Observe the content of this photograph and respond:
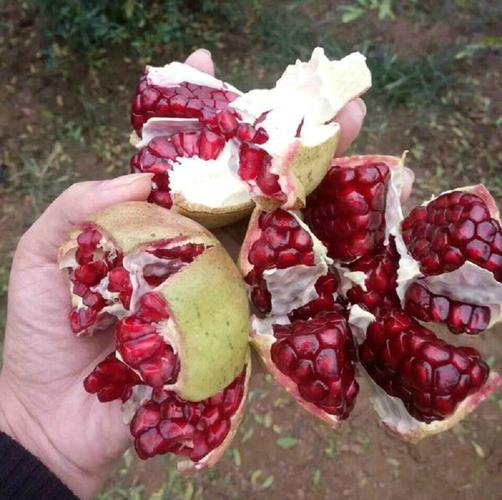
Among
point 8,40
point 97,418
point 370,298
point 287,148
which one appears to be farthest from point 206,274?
point 8,40

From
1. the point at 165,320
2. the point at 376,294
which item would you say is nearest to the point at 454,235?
the point at 376,294

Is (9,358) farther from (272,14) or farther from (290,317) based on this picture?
(272,14)

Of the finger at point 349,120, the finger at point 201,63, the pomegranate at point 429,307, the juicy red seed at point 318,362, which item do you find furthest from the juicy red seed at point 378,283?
the finger at point 201,63

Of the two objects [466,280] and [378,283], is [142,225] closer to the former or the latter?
[378,283]

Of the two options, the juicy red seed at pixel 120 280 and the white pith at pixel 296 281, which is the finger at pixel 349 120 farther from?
the juicy red seed at pixel 120 280

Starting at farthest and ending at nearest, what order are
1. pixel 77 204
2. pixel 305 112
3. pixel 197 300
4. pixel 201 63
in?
pixel 201 63
pixel 305 112
pixel 77 204
pixel 197 300

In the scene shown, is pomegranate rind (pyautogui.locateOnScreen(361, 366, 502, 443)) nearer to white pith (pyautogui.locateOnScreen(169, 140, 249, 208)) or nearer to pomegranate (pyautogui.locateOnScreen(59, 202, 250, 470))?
pomegranate (pyautogui.locateOnScreen(59, 202, 250, 470))
